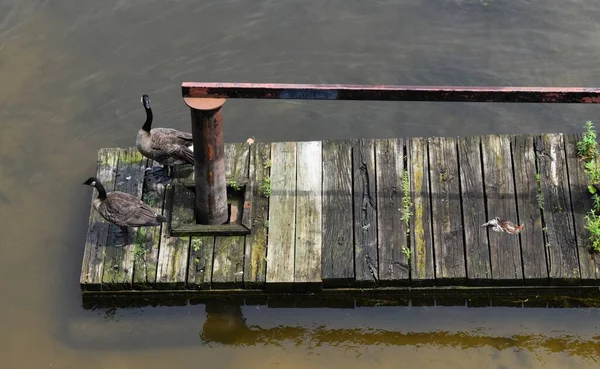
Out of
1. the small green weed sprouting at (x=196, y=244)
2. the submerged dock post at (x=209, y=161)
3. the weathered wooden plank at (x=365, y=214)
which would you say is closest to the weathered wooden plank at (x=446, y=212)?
the weathered wooden plank at (x=365, y=214)

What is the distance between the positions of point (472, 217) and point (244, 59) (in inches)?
191

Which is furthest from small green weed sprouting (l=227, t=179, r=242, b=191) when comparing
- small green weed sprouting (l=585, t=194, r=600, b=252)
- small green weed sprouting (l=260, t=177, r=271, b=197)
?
small green weed sprouting (l=585, t=194, r=600, b=252)

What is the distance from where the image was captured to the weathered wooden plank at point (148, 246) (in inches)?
336

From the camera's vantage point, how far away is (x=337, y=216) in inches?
348

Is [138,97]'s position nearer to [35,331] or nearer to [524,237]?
[35,331]

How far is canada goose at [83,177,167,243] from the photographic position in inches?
336

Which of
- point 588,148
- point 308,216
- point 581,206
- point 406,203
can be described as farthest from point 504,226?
point 308,216

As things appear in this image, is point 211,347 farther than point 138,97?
No

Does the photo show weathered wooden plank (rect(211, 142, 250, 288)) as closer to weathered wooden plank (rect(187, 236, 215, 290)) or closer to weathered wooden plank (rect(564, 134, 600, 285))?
weathered wooden plank (rect(187, 236, 215, 290))

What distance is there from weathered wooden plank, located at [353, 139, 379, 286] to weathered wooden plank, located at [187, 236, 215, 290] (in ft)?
5.07

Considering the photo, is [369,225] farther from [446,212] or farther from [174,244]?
[174,244]

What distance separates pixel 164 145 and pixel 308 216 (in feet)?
5.87

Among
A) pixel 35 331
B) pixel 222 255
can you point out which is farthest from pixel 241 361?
pixel 35 331

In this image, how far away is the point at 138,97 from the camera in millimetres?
11672
